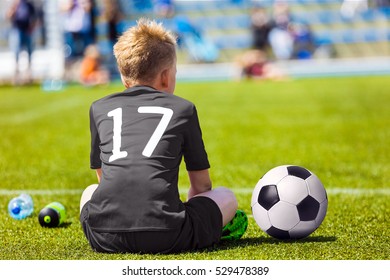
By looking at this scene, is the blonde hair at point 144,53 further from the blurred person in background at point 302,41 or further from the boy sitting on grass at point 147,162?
the blurred person in background at point 302,41

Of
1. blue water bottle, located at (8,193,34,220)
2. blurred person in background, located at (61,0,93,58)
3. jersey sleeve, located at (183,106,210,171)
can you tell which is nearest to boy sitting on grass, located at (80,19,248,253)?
jersey sleeve, located at (183,106,210,171)

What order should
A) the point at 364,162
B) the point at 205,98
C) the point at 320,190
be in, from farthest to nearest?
the point at 205,98, the point at 364,162, the point at 320,190

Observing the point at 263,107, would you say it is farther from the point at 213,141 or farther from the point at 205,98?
the point at 213,141

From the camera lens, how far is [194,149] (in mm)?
4328

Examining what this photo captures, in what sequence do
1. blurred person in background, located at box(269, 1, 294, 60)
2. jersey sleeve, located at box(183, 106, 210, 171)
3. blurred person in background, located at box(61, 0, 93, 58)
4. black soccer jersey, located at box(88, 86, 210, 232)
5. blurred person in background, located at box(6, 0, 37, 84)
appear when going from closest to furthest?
black soccer jersey, located at box(88, 86, 210, 232) < jersey sleeve, located at box(183, 106, 210, 171) < blurred person in background, located at box(6, 0, 37, 84) < blurred person in background, located at box(61, 0, 93, 58) < blurred person in background, located at box(269, 1, 294, 60)

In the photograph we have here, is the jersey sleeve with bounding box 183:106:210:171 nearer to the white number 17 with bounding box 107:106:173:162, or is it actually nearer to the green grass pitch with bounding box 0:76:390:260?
the white number 17 with bounding box 107:106:173:162

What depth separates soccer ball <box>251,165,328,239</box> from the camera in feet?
15.3

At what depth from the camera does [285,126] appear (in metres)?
11.8

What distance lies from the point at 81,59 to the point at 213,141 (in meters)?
14.5

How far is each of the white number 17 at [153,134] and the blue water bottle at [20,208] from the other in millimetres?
1674

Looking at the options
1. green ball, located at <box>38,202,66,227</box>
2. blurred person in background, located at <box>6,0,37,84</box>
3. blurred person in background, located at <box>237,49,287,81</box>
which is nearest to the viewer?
green ball, located at <box>38,202,66,227</box>

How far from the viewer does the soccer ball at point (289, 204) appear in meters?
4.67

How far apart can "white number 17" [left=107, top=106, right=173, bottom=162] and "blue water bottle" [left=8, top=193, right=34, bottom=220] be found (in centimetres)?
167
